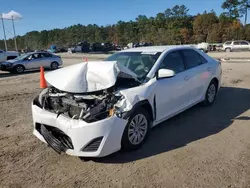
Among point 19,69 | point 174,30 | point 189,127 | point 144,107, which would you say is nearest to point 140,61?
point 144,107

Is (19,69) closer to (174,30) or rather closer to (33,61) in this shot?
(33,61)

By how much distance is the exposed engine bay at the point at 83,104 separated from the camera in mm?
3451

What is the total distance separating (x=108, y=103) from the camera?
3.60m

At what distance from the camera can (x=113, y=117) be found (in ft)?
11.3

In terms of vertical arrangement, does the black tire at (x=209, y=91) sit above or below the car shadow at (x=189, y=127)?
above

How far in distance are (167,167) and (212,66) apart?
3.59 m

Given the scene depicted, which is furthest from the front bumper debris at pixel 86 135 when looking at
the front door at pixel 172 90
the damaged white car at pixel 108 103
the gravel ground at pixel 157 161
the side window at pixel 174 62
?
the side window at pixel 174 62

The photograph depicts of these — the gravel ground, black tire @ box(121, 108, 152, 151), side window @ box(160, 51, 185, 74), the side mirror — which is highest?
side window @ box(160, 51, 185, 74)

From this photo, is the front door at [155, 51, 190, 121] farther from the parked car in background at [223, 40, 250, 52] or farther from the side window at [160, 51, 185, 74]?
the parked car in background at [223, 40, 250, 52]

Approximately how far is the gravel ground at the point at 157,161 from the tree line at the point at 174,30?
60077 millimetres

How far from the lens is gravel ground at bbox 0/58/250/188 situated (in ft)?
10.5

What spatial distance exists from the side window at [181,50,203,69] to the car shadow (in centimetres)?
113

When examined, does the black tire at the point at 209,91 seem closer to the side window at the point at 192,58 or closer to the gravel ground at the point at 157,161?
the side window at the point at 192,58

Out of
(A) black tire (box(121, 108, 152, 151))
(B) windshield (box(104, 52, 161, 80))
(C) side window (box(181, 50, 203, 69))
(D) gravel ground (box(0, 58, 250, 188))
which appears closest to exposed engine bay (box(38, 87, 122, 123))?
(A) black tire (box(121, 108, 152, 151))
